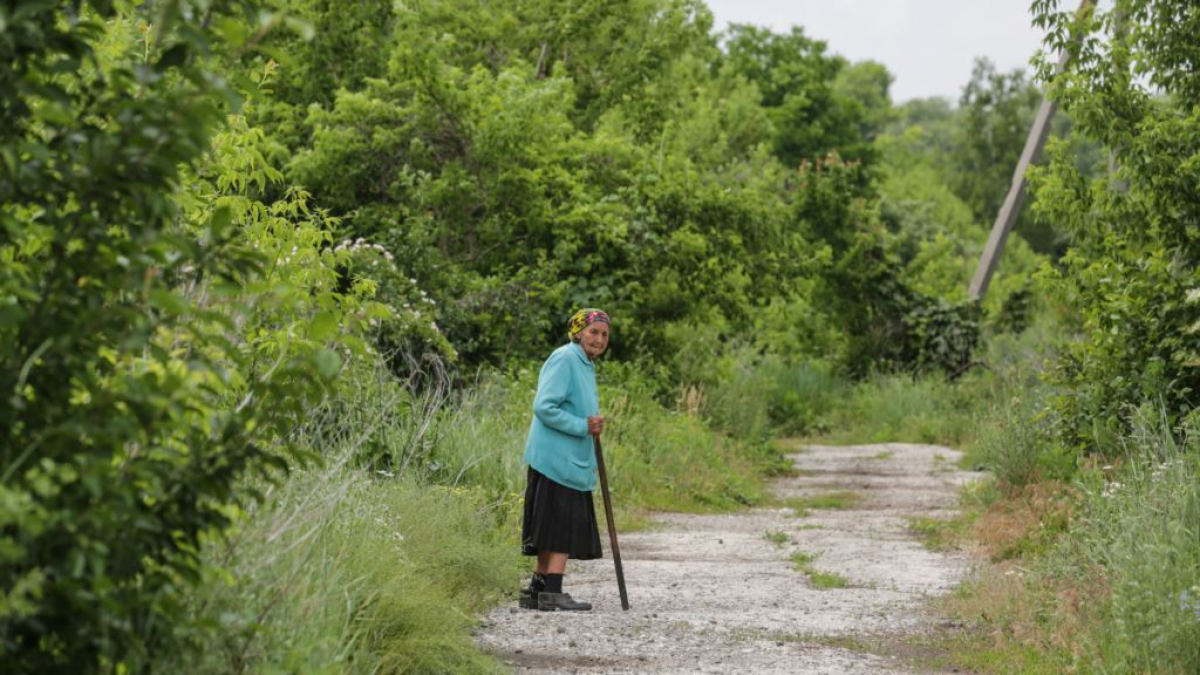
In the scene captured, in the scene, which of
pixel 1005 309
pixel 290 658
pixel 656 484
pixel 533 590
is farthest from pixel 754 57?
pixel 290 658

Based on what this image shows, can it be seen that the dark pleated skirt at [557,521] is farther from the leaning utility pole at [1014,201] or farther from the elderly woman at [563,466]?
the leaning utility pole at [1014,201]

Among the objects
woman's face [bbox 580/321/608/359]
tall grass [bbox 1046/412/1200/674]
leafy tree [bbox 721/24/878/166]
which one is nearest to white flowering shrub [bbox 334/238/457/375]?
woman's face [bbox 580/321/608/359]

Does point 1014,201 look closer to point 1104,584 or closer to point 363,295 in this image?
point 363,295

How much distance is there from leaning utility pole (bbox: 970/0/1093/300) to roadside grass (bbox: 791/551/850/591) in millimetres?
8223

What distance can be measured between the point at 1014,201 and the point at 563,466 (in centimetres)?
1453

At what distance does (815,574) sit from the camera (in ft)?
32.9

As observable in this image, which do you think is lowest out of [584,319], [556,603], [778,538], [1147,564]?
[778,538]

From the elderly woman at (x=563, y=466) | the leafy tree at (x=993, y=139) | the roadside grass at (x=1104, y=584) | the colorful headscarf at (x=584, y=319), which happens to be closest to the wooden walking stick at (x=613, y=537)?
the elderly woman at (x=563, y=466)

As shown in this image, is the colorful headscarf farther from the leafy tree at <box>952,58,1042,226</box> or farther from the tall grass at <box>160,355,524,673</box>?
the leafy tree at <box>952,58,1042,226</box>

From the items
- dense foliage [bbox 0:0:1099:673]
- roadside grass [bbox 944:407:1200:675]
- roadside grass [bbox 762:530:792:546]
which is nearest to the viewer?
dense foliage [bbox 0:0:1099:673]

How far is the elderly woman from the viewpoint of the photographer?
28.8ft

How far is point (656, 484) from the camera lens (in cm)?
1448

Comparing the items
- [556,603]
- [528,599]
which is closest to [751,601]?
[556,603]

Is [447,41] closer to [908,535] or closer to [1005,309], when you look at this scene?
[908,535]
